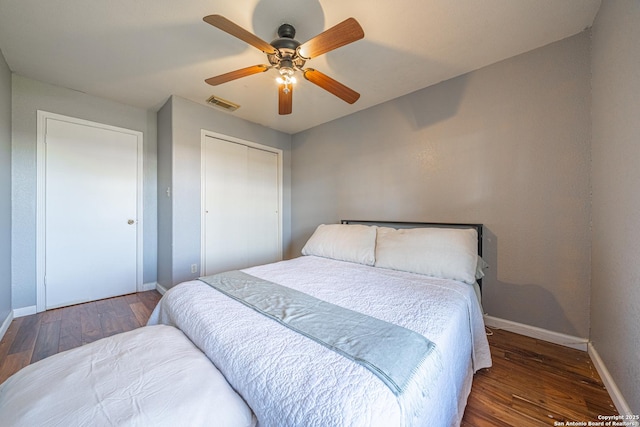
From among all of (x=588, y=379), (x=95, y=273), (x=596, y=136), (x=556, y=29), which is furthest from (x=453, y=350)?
(x=95, y=273)

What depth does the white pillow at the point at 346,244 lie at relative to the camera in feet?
6.96

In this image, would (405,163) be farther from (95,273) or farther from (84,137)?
(95,273)

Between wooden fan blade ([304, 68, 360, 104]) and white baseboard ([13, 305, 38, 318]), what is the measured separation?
135 inches

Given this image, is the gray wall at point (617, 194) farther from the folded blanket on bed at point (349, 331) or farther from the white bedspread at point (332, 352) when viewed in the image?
the folded blanket on bed at point (349, 331)

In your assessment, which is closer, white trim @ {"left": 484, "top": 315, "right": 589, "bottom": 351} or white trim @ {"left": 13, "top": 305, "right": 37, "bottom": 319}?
white trim @ {"left": 484, "top": 315, "right": 589, "bottom": 351}

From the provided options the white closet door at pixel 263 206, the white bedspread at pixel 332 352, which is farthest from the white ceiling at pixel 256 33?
the white bedspread at pixel 332 352

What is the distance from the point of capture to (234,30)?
1.27 meters

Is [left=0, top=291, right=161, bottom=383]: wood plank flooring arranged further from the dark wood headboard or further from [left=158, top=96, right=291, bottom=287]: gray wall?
the dark wood headboard

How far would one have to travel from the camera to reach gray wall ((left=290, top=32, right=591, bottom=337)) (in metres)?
1.71

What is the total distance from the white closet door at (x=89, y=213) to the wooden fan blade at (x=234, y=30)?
95.0 inches

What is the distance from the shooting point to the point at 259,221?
3.49 meters

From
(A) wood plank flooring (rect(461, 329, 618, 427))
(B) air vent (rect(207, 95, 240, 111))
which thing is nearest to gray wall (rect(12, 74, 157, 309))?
(B) air vent (rect(207, 95, 240, 111))

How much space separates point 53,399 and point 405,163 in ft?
8.93

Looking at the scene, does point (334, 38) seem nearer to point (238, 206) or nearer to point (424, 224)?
point (424, 224)
